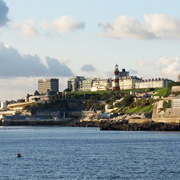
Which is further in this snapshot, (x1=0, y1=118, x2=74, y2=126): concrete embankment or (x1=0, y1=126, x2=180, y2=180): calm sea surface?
(x1=0, y1=118, x2=74, y2=126): concrete embankment

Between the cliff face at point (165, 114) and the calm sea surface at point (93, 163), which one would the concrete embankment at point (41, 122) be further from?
the calm sea surface at point (93, 163)

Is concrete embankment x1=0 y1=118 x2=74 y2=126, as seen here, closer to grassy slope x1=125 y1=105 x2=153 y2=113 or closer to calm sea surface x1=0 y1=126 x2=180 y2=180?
grassy slope x1=125 y1=105 x2=153 y2=113

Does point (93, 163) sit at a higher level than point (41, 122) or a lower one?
lower

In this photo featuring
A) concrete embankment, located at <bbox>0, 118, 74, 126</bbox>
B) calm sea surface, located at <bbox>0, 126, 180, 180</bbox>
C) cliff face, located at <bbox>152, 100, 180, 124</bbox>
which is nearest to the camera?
calm sea surface, located at <bbox>0, 126, 180, 180</bbox>

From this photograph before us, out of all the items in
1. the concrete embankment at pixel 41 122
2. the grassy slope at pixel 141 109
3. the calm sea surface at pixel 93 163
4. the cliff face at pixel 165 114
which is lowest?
the calm sea surface at pixel 93 163

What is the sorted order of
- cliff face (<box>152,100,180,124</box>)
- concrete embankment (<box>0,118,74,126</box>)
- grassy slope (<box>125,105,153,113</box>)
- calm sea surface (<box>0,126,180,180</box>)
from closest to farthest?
calm sea surface (<box>0,126,180,180</box>) < cliff face (<box>152,100,180,124</box>) < grassy slope (<box>125,105,153,113</box>) < concrete embankment (<box>0,118,74,126</box>)

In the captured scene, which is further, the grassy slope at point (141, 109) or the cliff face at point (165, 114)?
the grassy slope at point (141, 109)

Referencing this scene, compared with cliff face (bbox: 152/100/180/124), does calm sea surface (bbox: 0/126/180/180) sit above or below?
below

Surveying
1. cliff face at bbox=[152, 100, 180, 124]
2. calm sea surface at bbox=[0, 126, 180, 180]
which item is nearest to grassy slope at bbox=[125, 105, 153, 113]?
cliff face at bbox=[152, 100, 180, 124]

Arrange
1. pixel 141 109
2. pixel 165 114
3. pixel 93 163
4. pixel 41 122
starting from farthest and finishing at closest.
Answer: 1. pixel 41 122
2. pixel 141 109
3. pixel 165 114
4. pixel 93 163

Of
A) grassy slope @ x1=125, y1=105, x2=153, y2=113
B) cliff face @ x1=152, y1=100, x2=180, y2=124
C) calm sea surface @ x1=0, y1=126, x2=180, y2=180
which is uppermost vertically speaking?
grassy slope @ x1=125, y1=105, x2=153, y2=113

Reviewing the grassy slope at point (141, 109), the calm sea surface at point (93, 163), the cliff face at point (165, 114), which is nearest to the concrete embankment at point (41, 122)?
the grassy slope at point (141, 109)

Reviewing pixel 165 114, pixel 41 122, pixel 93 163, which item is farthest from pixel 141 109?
pixel 93 163

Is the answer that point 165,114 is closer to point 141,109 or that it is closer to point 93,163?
point 141,109
